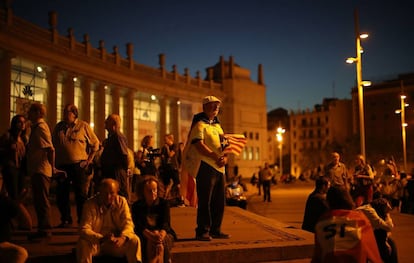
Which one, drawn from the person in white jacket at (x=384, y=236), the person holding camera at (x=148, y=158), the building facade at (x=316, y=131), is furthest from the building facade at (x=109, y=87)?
the person in white jacket at (x=384, y=236)

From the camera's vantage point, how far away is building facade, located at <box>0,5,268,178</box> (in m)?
37.8

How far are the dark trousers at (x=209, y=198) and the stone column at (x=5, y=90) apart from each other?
95.4 ft

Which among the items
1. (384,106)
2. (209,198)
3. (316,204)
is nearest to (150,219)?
(209,198)

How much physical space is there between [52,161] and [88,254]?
96.7 inches

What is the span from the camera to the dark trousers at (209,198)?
7.45 m

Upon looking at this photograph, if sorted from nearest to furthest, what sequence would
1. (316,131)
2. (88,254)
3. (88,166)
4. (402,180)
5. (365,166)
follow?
(88,254) → (88,166) → (365,166) → (402,180) → (316,131)

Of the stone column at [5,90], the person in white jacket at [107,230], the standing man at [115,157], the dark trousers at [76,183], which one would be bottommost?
the person in white jacket at [107,230]

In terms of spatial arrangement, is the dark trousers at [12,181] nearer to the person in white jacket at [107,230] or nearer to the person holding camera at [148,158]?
the person in white jacket at [107,230]

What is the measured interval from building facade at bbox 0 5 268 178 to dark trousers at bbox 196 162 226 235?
29282mm

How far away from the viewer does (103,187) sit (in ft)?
18.5

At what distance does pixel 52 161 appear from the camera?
7.49 metres

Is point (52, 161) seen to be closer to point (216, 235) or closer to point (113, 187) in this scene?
point (113, 187)

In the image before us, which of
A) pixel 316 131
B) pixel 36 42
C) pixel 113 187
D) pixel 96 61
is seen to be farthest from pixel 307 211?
pixel 316 131

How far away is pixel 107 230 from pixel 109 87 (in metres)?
49.4
